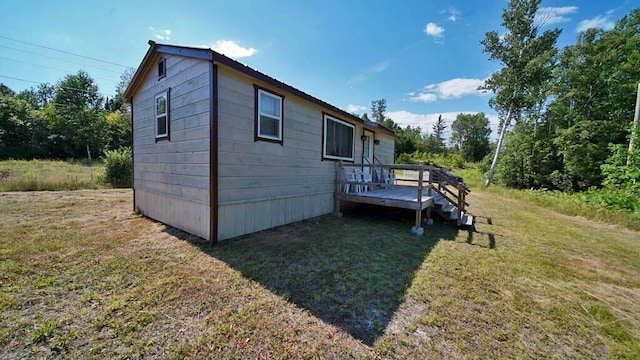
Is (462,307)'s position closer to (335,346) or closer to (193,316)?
(335,346)

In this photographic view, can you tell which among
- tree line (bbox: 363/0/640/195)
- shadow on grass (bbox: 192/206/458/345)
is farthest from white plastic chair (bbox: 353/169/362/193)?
tree line (bbox: 363/0/640/195)

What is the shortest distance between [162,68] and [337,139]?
4.71 meters

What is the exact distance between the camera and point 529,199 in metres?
10.9

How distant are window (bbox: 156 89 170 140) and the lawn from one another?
2134mm

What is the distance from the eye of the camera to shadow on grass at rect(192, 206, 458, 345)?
2.44m

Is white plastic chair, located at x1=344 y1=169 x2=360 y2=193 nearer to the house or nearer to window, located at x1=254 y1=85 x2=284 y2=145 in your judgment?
the house

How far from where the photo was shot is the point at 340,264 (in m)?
3.53

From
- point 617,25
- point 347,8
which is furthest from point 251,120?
point 617,25

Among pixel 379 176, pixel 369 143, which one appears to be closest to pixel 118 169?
pixel 369 143

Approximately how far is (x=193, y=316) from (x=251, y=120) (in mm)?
3405

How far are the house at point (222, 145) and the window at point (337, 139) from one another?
0.06 m

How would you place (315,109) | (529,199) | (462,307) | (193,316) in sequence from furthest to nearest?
(529,199), (315,109), (462,307), (193,316)

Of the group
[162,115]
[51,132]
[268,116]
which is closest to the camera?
[268,116]

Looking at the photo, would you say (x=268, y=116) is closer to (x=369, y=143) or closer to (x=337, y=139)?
(x=337, y=139)
